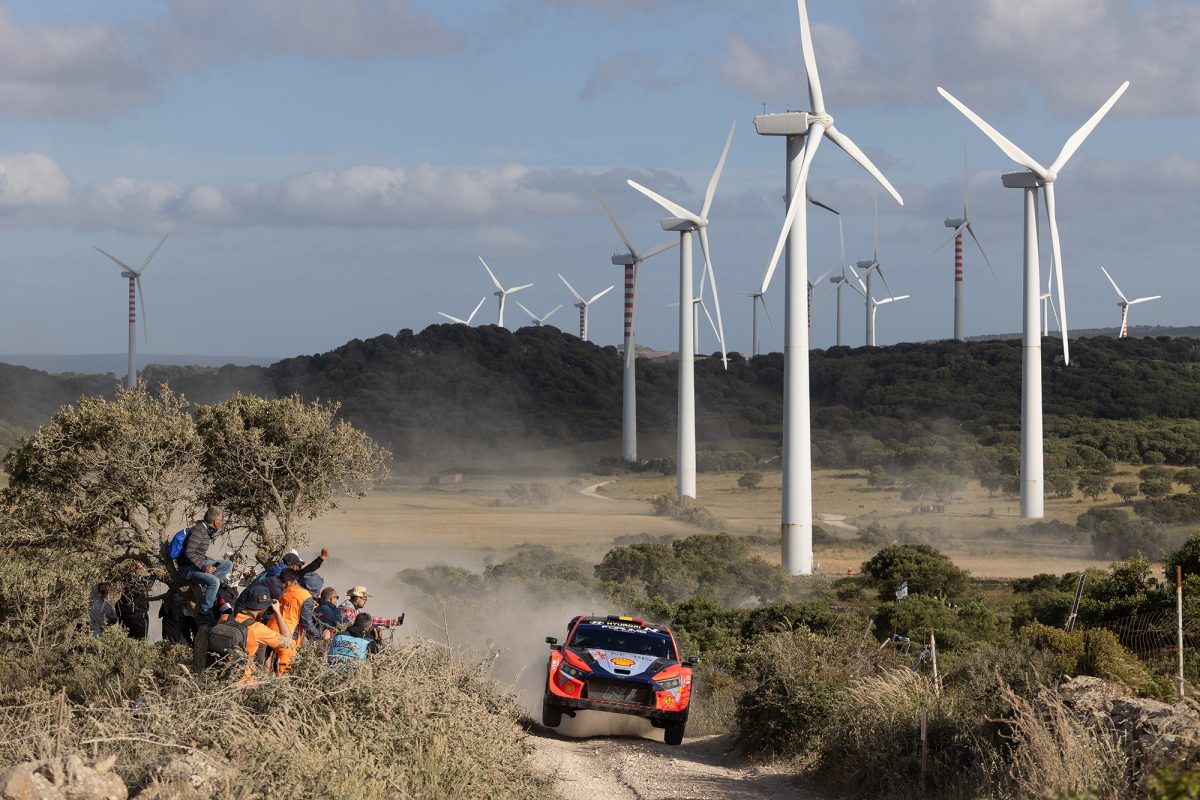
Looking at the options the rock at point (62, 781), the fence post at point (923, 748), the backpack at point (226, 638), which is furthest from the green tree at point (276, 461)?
the rock at point (62, 781)

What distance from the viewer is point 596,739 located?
18078 mm

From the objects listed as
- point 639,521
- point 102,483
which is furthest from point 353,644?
point 639,521

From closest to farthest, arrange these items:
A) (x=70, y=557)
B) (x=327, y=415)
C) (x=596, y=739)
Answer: (x=596, y=739) → (x=70, y=557) → (x=327, y=415)

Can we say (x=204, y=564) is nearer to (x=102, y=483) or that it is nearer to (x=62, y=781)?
(x=62, y=781)

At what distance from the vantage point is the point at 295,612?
1481cm

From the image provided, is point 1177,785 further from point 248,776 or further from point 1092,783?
point 248,776

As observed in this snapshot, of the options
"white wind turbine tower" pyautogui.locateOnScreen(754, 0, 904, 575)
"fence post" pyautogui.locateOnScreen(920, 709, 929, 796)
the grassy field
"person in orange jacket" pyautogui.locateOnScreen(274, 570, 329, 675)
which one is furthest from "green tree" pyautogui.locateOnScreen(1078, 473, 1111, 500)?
"person in orange jacket" pyautogui.locateOnScreen(274, 570, 329, 675)

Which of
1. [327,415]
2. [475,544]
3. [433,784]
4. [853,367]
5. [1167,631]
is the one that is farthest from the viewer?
[853,367]

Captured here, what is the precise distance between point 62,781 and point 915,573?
32827 mm

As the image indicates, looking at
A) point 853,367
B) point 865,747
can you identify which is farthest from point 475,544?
point 853,367

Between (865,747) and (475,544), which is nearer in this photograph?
(865,747)

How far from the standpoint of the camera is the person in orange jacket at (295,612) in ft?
47.4

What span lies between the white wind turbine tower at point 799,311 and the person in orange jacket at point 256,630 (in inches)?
1258

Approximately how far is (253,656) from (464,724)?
7.56 feet
